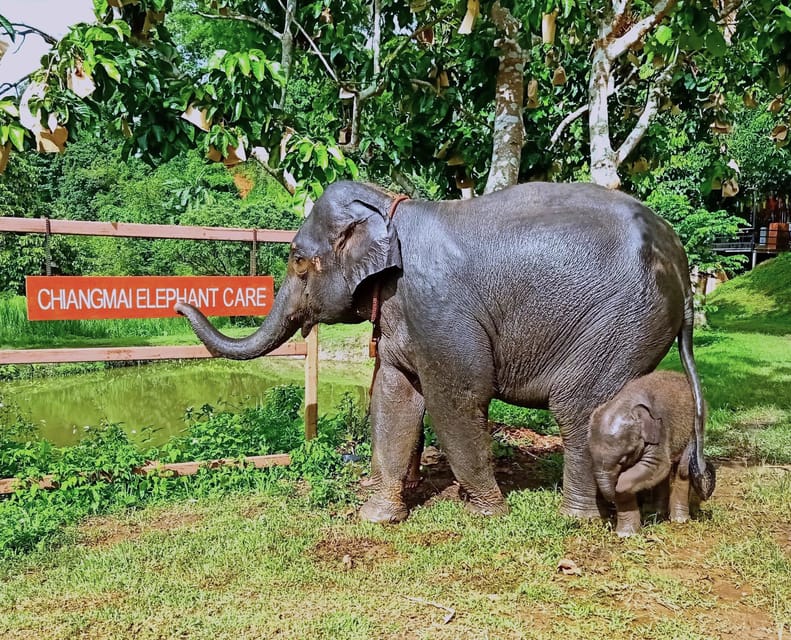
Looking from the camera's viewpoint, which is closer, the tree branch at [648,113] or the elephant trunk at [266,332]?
the elephant trunk at [266,332]

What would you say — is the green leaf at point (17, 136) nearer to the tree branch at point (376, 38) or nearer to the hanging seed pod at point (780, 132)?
the tree branch at point (376, 38)

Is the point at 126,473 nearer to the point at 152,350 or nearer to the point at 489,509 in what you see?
the point at 152,350

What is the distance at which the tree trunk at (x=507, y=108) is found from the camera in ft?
18.5

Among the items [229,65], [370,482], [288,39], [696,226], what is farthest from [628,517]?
[696,226]

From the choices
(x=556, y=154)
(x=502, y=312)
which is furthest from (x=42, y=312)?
(x=556, y=154)

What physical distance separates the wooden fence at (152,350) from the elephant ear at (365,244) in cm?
102

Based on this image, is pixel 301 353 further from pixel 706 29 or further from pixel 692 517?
pixel 706 29

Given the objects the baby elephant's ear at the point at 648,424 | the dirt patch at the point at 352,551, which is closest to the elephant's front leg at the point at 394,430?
the dirt patch at the point at 352,551

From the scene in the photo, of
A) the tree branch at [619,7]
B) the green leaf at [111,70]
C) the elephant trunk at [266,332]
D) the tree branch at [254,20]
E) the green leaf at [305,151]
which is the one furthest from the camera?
the tree branch at [254,20]

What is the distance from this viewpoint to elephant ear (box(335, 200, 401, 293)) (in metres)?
4.20

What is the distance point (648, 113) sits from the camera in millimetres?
6902

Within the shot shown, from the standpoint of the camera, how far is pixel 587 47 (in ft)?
27.7

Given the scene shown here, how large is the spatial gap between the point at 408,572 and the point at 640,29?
4613 mm

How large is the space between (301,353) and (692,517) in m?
2.90
